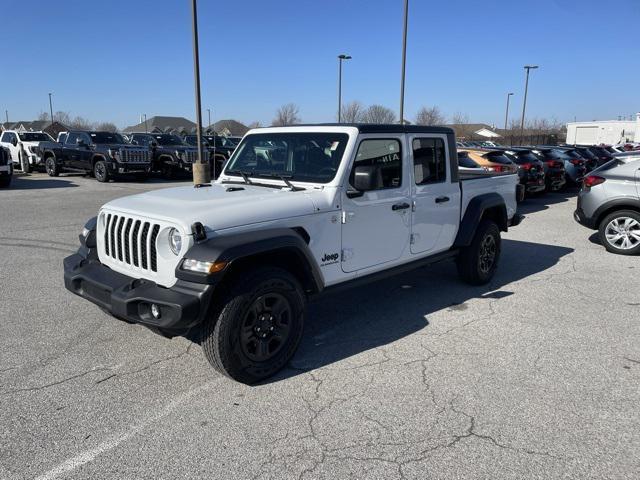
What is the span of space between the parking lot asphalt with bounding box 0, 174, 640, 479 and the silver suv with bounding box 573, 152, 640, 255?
7.99ft

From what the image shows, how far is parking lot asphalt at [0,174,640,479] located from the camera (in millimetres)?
2850

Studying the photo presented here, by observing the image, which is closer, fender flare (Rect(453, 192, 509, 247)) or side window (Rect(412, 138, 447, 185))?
side window (Rect(412, 138, 447, 185))

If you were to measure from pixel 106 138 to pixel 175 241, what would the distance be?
18122 mm

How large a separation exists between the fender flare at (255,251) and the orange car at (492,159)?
10.1 meters

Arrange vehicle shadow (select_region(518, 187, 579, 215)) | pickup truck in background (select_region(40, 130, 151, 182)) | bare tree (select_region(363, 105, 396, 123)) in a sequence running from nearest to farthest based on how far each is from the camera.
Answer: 1. vehicle shadow (select_region(518, 187, 579, 215))
2. pickup truck in background (select_region(40, 130, 151, 182))
3. bare tree (select_region(363, 105, 396, 123))

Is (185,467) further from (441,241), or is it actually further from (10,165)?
(10,165)

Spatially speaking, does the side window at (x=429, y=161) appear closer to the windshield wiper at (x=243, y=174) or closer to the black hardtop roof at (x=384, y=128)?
the black hardtop roof at (x=384, y=128)

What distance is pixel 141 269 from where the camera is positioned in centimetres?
368

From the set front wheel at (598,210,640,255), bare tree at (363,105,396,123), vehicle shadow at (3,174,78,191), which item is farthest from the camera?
bare tree at (363,105,396,123)

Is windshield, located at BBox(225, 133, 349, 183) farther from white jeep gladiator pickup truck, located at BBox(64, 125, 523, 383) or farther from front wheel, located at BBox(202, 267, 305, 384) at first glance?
front wheel, located at BBox(202, 267, 305, 384)

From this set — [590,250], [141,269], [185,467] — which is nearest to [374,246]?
[141,269]

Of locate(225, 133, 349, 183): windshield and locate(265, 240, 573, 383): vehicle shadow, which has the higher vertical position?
locate(225, 133, 349, 183): windshield

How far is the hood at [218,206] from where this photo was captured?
3.54 metres

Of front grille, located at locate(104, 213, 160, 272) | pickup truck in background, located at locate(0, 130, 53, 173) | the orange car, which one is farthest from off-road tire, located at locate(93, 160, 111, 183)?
front grille, located at locate(104, 213, 160, 272)
